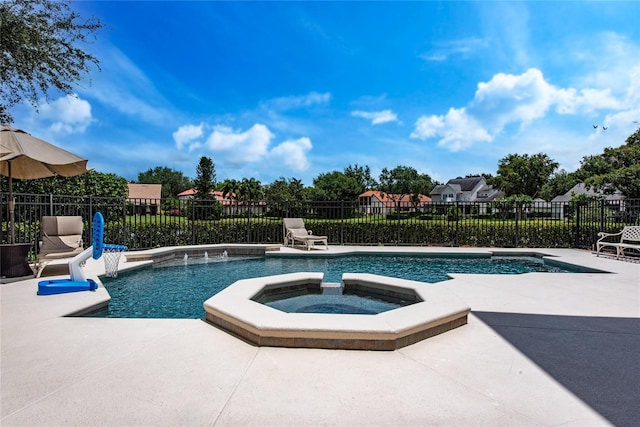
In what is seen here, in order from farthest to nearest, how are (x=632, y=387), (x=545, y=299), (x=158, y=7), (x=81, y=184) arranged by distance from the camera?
(x=81, y=184)
(x=158, y=7)
(x=545, y=299)
(x=632, y=387)

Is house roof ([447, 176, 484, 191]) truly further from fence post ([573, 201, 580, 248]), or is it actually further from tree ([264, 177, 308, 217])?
fence post ([573, 201, 580, 248])

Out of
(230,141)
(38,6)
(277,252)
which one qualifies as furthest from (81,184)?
(230,141)

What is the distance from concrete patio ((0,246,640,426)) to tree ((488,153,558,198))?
4780 centimetres

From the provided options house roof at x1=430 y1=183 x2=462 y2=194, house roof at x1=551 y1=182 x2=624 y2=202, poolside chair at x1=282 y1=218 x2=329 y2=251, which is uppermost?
house roof at x1=430 y1=183 x2=462 y2=194

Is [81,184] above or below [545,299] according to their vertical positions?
above

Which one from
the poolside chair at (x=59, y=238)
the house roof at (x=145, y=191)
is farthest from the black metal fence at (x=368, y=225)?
the house roof at (x=145, y=191)

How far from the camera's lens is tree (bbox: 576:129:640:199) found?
19.0m

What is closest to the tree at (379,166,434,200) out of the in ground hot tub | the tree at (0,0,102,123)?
the tree at (0,0,102,123)

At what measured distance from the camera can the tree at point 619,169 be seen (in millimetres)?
19047

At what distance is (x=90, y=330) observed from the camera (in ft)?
10.9

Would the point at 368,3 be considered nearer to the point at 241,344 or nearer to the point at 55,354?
the point at 241,344

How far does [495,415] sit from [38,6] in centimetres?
1272

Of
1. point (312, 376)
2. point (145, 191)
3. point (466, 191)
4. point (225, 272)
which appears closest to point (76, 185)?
point (225, 272)

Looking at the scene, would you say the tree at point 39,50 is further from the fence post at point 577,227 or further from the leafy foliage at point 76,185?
the fence post at point 577,227
